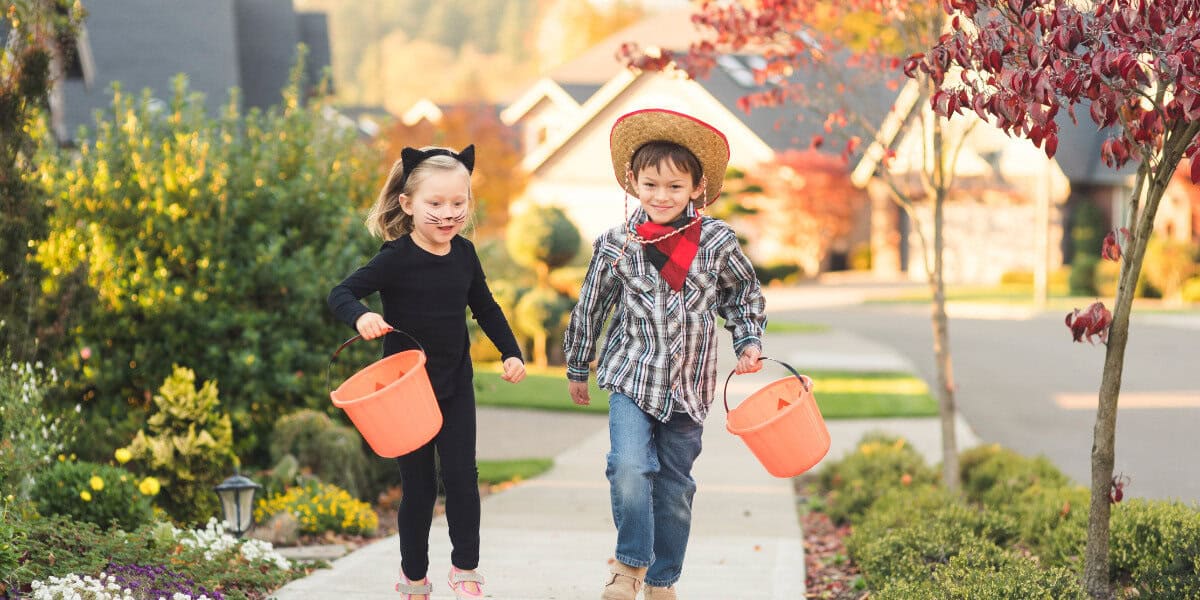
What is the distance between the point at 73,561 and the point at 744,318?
2380mm

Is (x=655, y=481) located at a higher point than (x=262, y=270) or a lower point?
lower

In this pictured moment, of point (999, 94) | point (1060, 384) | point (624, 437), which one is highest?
point (999, 94)

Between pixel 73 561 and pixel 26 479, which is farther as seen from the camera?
pixel 26 479

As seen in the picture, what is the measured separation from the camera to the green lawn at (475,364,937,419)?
13051 millimetres

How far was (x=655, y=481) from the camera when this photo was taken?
470cm

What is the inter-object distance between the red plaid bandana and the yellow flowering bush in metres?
2.94

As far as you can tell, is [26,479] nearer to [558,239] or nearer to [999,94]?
[999,94]

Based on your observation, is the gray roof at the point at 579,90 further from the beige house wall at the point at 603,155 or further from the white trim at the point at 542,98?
the beige house wall at the point at 603,155

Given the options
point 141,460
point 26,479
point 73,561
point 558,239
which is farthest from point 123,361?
point 558,239

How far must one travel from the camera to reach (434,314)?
4496 millimetres

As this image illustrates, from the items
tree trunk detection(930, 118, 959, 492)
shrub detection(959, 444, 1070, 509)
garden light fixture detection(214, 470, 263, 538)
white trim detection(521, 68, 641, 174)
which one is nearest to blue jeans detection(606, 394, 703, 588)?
garden light fixture detection(214, 470, 263, 538)

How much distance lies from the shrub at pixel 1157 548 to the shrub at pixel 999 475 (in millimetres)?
1930

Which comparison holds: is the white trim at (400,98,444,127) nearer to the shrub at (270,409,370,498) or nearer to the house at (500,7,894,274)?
the house at (500,7,894,274)

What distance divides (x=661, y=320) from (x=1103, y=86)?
1543mm
